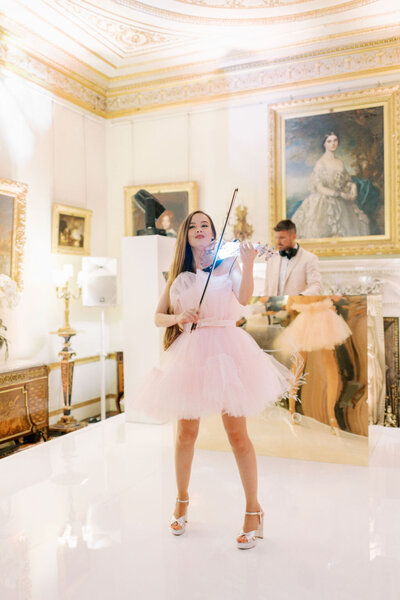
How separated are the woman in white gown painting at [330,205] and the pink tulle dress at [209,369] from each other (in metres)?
3.93

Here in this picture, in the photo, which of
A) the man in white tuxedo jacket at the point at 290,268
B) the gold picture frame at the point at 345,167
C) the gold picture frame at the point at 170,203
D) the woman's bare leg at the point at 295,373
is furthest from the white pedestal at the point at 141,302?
the gold picture frame at the point at 345,167

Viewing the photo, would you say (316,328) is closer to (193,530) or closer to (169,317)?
(169,317)

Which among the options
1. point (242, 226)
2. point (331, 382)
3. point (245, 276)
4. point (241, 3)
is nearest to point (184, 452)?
point (245, 276)

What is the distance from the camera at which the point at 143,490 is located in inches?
147

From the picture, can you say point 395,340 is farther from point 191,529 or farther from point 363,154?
point 191,529

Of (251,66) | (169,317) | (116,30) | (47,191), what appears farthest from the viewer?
(251,66)

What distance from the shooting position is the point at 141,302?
18.7 feet

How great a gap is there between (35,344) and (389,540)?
4.81 m

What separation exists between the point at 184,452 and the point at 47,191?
475 cm

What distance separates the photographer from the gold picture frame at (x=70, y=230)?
268 inches

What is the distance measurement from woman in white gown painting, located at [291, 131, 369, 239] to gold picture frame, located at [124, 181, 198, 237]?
1.54m

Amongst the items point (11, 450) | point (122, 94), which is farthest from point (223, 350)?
point (122, 94)

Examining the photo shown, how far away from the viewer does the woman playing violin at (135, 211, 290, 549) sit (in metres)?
2.80

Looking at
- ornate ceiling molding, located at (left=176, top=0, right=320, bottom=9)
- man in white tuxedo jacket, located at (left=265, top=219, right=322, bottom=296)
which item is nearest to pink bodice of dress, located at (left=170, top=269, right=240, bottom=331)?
man in white tuxedo jacket, located at (left=265, top=219, right=322, bottom=296)
